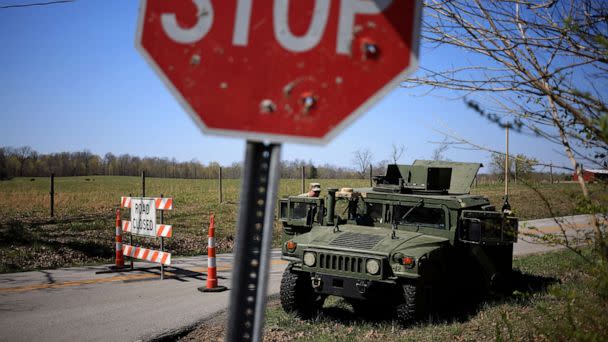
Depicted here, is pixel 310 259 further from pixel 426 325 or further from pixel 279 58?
pixel 279 58

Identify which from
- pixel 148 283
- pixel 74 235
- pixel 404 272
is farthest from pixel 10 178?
pixel 404 272

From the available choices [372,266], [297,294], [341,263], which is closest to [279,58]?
[372,266]

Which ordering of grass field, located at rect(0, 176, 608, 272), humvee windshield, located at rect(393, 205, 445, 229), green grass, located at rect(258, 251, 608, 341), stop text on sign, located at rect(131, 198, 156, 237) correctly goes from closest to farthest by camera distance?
1. green grass, located at rect(258, 251, 608, 341)
2. humvee windshield, located at rect(393, 205, 445, 229)
3. stop text on sign, located at rect(131, 198, 156, 237)
4. grass field, located at rect(0, 176, 608, 272)

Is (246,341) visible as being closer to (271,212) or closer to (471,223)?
(271,212)

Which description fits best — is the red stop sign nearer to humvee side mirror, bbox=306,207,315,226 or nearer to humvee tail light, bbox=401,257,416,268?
humvee tail light, bbox=401,257,416,268

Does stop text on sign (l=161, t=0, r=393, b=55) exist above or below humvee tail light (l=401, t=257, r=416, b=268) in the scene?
above

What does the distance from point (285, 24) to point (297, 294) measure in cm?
569

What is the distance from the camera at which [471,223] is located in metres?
6.66

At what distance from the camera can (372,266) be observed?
617cm

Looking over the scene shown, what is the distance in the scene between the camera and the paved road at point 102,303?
6031 millimetres

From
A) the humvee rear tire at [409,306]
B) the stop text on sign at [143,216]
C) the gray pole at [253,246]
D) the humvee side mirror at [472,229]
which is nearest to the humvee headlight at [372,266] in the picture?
the humvee rear tire at [409,306]

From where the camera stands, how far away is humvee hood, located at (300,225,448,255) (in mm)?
6430

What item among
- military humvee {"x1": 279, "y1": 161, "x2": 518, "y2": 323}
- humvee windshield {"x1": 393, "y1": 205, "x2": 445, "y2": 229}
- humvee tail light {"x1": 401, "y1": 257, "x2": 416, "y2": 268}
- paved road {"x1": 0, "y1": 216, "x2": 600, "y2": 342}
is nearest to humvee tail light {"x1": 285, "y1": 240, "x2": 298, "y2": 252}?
military humvee {"x1": 279, "y1": 161, "x2": 518, "y2": 323}

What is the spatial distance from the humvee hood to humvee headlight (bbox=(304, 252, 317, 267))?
0.36 ft
